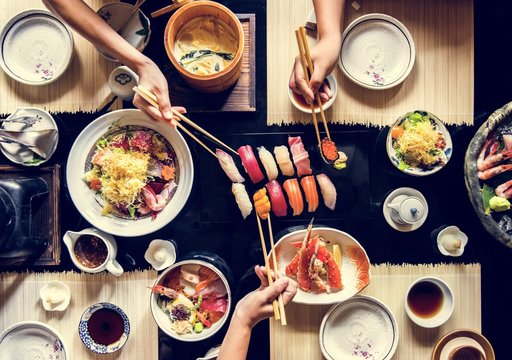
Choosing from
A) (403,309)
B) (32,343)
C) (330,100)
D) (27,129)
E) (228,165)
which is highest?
(330,100)

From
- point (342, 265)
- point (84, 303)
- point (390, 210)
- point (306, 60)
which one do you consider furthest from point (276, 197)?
point (84, 303)

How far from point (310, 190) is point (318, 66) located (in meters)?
0.68

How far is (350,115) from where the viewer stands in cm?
282

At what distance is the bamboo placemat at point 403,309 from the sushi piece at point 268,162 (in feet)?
2.65

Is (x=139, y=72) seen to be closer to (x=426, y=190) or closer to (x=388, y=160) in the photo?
(x=388, y=160)

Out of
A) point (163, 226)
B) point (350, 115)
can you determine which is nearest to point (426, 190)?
point (350, 115)

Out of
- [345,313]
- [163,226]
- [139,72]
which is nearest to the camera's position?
[139,72]

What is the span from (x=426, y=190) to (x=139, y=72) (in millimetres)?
1743

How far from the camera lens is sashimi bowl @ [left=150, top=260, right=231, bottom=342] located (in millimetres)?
2641

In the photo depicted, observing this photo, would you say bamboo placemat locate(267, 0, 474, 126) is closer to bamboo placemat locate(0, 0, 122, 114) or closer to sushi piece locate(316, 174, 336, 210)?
sushi piece locate(316, 174, 336, 210)

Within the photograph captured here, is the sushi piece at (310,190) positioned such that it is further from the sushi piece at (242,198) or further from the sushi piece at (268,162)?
the sushi piece at (242,198)

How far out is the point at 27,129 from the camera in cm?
274

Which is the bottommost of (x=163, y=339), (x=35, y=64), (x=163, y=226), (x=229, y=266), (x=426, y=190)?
(x=163, y=339)

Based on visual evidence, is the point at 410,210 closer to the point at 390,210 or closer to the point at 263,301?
the point at 390,210
